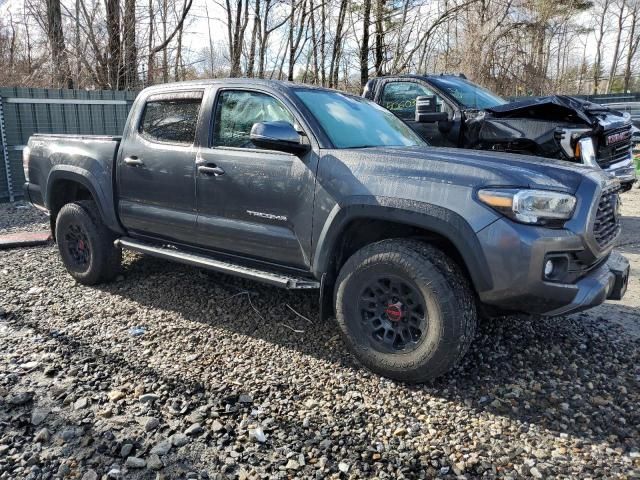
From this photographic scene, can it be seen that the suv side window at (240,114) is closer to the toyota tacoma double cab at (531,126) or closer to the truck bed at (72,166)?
the truck bed at (72,166)

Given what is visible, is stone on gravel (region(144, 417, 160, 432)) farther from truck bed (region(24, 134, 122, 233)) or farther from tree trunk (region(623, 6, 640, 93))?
tree trunk (region(623, 6, 640, 93))

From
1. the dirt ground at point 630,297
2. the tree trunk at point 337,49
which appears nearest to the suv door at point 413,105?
the dirt ground at point 630,297

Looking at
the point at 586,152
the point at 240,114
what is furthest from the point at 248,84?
the point at 586,152

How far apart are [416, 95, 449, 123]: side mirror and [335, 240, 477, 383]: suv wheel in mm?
3567

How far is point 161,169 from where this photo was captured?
4203 millimetres

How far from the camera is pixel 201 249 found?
419 cm

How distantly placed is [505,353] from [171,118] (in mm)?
3134

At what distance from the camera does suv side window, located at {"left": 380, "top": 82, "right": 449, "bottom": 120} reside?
7.31m

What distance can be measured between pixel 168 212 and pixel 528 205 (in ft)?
8.92

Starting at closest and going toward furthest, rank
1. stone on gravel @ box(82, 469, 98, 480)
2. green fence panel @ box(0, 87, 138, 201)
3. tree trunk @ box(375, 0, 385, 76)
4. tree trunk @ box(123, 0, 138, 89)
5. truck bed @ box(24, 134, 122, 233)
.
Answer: stone on gravel @ box(82, 469, 98, 480) → truck bed @ box(24, 134, 122, 233) → green fence panel @ box(0, 87, 138, 201) → tree trunk @ box(123, 0, 138, 89) → tree trunk @ box(375, 0, 385, 76)

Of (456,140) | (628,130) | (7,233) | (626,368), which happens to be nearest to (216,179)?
(626,368)

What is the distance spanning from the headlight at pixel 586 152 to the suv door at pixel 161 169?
4264 millimetres

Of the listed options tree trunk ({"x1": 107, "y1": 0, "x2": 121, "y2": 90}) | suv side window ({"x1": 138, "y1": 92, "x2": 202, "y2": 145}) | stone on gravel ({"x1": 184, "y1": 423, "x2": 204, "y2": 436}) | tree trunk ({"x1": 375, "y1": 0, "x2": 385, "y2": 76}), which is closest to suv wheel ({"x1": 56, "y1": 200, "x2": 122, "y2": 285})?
suv side window ({"x1": 138, "y1": 92, "x2": 202, "y2": 145})

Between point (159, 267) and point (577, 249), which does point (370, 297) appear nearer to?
point (577, 249)
